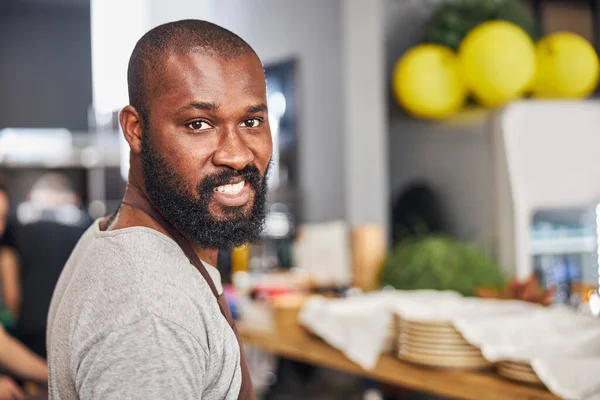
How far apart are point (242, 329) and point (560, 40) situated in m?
1.45

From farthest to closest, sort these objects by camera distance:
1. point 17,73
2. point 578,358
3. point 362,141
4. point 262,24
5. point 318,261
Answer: point 17,73
point 262,24
point 362,141
point 318,261
point 578,358

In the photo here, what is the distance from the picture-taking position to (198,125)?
2.80ft

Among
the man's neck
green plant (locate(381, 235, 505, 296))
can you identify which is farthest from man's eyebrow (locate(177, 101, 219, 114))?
green plant (locate(381, 235, 505, 296))

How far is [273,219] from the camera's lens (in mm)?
3838

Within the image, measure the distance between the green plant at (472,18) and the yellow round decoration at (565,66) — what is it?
0.24m

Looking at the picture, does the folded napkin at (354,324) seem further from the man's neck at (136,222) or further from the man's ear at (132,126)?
the man's ear at (132,126)

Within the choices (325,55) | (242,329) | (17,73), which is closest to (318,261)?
(242,329)

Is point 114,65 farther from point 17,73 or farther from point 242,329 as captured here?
point 17,73

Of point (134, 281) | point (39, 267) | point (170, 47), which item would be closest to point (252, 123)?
point (170, 47)

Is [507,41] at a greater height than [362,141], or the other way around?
[507,41]

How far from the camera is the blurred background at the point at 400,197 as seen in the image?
191cm

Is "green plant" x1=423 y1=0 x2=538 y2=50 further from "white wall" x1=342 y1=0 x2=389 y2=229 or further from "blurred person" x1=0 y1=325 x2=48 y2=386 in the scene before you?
"blurred person" x1=0 y1=325 x2=48 y2=386

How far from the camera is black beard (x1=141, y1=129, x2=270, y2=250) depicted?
2.83 ft

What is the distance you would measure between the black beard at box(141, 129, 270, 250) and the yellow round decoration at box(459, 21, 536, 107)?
1962mm
